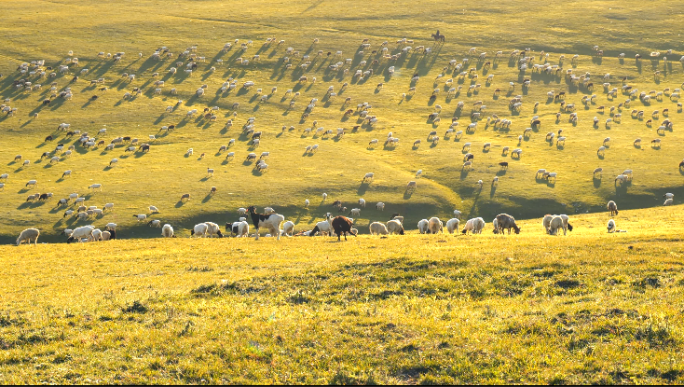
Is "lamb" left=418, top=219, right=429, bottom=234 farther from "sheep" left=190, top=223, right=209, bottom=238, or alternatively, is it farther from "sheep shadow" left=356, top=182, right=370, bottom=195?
"sheep shadow" left=356, top=182, right=370, bottom=195

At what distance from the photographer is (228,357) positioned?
1281 cm

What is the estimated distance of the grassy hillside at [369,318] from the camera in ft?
39.7

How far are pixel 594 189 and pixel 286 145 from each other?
40487 mm

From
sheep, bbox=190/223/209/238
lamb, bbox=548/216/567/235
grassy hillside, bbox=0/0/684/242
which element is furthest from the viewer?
grassy hillside, bbox=0/0/684/242

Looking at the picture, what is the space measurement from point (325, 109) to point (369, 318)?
276ft

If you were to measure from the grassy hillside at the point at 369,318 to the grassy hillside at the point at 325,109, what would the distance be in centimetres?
3609

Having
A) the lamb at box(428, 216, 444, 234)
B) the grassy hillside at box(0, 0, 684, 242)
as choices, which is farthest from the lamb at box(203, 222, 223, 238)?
the lamb at box(428, 216, 444, 234)

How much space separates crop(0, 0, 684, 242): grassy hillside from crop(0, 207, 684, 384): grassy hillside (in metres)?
36.1

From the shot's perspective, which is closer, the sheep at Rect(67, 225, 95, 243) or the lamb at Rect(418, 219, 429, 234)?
the lamb at Rect(418, 219, 429, 234)

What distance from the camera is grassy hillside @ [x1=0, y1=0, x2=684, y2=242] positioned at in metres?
64.8

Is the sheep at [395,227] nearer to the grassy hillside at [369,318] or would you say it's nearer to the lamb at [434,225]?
the lamb at [434,225]

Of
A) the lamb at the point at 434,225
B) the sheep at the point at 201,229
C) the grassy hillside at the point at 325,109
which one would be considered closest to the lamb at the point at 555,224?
the lamb at the point at 434,225

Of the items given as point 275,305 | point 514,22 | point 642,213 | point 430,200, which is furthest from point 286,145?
point 514,22

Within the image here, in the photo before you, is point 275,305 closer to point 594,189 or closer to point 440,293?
point 440,293
